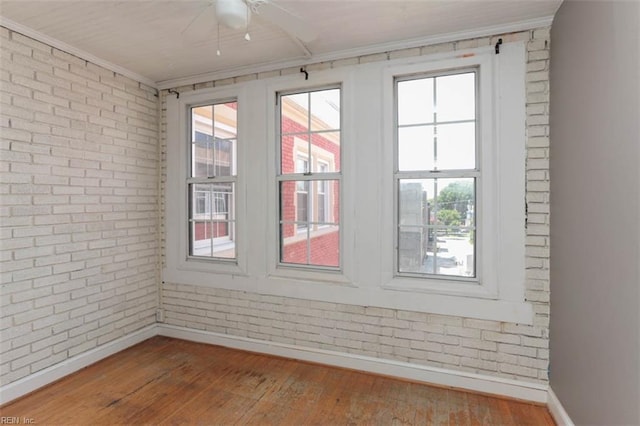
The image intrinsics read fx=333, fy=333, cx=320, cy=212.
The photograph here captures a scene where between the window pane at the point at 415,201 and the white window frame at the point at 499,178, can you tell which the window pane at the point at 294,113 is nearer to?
the window pane at the point at 415,201

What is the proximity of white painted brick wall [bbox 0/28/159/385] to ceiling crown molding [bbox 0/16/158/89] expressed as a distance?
0.15 ft

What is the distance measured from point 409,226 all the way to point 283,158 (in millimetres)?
1371

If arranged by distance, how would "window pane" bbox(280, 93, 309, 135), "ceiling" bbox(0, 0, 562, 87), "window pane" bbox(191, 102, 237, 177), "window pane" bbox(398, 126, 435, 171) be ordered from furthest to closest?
"window pane" bbox(191, 102, 237, 177) → "window pane" bbox(280, 93, 309, 135) → "window pane" bbox(398, 126, 435, 171) → "ceiling" bbox(0, 0, 562, 87)

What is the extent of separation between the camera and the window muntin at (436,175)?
8.83ft

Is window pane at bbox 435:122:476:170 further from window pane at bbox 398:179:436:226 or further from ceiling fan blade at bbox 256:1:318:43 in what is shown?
ceiling fan blade at bbox 256:1:318:43

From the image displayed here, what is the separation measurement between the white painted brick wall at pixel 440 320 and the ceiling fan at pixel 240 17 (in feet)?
3.46

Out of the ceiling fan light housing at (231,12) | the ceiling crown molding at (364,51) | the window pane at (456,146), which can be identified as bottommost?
the window pane at (456,146)

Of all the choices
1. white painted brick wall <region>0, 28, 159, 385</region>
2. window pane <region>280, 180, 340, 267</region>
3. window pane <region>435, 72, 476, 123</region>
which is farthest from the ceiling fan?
white painted brick wall <region>0, 28, 159, 385</region>

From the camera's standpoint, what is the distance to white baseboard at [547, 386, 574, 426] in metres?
2.08

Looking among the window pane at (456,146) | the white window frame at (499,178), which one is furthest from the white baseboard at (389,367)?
the window pane at (456,146)

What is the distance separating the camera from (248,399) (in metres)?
2.49

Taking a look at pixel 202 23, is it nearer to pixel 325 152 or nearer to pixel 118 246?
pixel 325 152

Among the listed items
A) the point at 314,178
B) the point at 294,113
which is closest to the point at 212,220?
the point at 314,178

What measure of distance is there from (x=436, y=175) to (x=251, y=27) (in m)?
1.85
